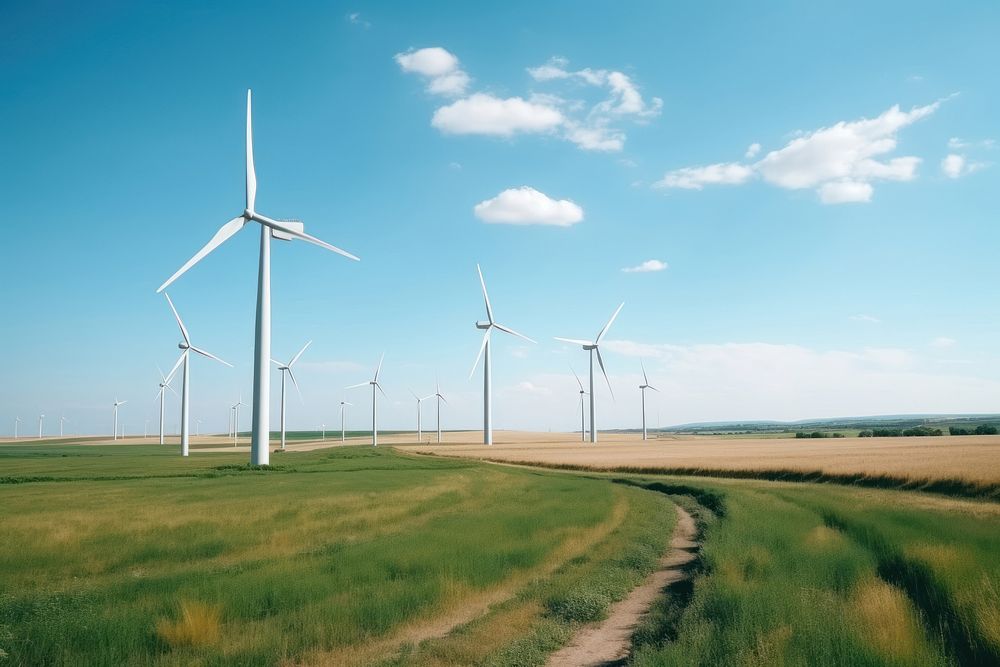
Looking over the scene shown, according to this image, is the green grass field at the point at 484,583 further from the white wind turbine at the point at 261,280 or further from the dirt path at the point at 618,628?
the white wind turbine at the point at 261,280

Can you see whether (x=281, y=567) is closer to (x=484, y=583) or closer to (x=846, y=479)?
(x=484, y=583)

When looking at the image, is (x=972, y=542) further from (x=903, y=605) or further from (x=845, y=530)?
(x=903, y=605)

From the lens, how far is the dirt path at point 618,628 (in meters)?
11.5

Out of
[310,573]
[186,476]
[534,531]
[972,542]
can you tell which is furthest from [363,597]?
[186,476]

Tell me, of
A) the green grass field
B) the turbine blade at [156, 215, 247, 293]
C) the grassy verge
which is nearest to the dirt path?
the green grass field

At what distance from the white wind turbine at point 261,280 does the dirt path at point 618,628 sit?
163 feet

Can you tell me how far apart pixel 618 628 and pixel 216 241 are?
192 feet

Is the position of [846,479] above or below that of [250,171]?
below

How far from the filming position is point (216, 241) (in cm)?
6219

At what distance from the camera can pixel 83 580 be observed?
18.0 metres

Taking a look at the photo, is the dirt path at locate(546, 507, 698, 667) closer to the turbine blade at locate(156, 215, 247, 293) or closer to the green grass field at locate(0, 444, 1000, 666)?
the green grass field at locate(0, 444, 1000, 666)

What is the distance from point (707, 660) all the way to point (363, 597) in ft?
25.6

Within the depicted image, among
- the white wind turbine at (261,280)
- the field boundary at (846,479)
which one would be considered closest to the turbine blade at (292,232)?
the white wind turbine at (261,280)

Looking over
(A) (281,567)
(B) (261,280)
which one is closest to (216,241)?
(B) (261,280)
